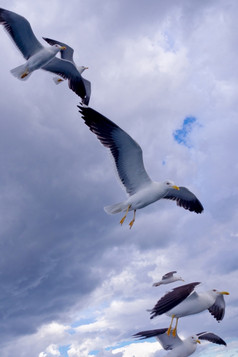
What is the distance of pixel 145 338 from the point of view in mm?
14719

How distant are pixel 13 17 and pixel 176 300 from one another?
13788mm

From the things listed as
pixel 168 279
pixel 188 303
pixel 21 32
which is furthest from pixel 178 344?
pixel 21 32

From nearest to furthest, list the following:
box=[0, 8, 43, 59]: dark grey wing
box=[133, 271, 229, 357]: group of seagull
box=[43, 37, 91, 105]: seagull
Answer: box=[133, 271, 229, 357]: group of seagull, box=[0, 8, 43, 59]: dark grey wing, box=[43, 37, 91, 105]: seagull

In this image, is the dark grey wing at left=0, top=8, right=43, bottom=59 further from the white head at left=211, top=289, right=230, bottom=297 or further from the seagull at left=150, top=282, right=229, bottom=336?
the white head at left=211, top=289, right=230, bottom=297

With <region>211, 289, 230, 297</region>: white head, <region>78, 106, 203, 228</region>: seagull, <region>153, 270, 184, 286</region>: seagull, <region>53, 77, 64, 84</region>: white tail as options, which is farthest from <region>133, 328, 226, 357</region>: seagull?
<region>53, 77, 64, 84</region>: white tail

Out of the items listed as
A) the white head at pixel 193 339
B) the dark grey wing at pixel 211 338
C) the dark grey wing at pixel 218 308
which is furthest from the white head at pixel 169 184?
the dark grey wing at pixel 211 338

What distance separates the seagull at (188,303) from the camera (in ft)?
41.6

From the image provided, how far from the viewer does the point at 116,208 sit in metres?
14.4

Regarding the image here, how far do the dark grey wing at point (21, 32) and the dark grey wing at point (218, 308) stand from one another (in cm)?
1352

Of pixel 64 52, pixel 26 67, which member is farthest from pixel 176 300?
pixel 64 52

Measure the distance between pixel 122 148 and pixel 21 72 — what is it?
27.2ft

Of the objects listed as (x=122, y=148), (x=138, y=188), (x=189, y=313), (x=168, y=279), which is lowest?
(x=189, y=313)

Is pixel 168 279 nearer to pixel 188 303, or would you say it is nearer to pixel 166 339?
pixel 166 339

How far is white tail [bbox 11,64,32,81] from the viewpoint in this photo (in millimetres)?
19714
